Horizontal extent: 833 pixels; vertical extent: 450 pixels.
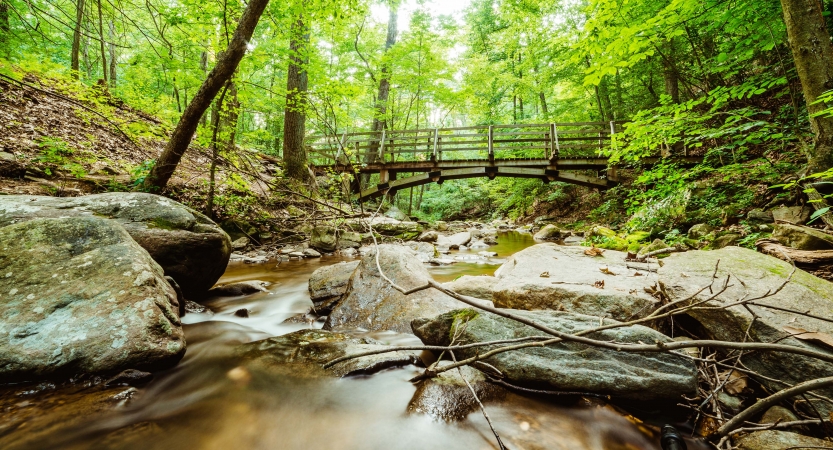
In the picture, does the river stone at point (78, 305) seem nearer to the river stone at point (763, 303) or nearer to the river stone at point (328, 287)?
the river stone at point (328, 287)

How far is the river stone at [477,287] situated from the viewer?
3.31 meters

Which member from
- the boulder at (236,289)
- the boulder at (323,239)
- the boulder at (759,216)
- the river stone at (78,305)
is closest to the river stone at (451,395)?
the river stone at (78,305)

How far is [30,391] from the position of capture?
1.83 meters

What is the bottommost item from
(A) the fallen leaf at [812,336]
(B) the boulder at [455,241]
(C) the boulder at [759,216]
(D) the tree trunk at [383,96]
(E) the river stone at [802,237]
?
(B) the boulder at [455,241]

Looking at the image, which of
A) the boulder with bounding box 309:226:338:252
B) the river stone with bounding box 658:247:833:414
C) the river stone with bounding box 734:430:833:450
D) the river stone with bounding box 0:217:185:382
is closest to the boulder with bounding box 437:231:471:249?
the boulder with bounding box 309:226:338:252

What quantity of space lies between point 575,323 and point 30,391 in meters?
3.27

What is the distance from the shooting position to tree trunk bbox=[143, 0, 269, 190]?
4605mm

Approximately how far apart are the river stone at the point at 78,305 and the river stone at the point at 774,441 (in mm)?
3350

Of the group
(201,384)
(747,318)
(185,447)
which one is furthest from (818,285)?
(201,384)

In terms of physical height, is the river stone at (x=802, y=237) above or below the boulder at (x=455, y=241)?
above

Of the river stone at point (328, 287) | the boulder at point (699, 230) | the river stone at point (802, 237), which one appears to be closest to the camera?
the river stone at point (802, 237)

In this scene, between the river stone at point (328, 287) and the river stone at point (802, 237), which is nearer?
the river stone at point (802, 237)

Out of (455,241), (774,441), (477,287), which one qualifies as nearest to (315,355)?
(477,287)

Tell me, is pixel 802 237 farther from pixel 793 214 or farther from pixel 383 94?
pixel 383 94
